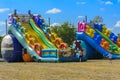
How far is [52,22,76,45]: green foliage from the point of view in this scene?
6381 centimetres

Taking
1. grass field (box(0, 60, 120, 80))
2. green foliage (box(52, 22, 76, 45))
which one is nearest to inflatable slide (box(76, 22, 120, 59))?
grass field (box(0, 60, 120, 80))

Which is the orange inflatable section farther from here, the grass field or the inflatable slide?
the grass field

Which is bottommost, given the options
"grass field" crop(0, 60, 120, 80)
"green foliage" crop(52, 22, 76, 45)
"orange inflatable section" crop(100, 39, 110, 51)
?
"grass field" crop(0, 60, 120, 80)

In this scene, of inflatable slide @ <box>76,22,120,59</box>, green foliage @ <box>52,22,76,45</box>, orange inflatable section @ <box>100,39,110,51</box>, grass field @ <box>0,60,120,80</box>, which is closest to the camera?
grass field @ <box>0,60,120,80</box>

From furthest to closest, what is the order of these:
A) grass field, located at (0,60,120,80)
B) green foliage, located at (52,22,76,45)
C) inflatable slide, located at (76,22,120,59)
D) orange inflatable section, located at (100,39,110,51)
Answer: green foliage, located at (52,22,76,45) → inflatable slide, located at (76,22,120,59) → orange inflatable section, located at (100,39,110,51) → grass field, located at (0,60,120,80)

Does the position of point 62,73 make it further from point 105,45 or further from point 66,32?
point 66,32

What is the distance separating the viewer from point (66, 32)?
6462 cm

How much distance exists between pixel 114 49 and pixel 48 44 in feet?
25.9

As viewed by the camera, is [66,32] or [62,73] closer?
[62,73]

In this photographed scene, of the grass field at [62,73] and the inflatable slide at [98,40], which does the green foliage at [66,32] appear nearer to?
the inflatable slide at [98,40]

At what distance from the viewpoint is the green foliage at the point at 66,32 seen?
209 ft

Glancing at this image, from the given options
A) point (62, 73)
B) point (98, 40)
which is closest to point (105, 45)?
point (98, 40)

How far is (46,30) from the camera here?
1315 inches

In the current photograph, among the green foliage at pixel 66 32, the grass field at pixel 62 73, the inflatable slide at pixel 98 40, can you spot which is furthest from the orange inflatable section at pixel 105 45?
the green foliage at pixel 66 32
